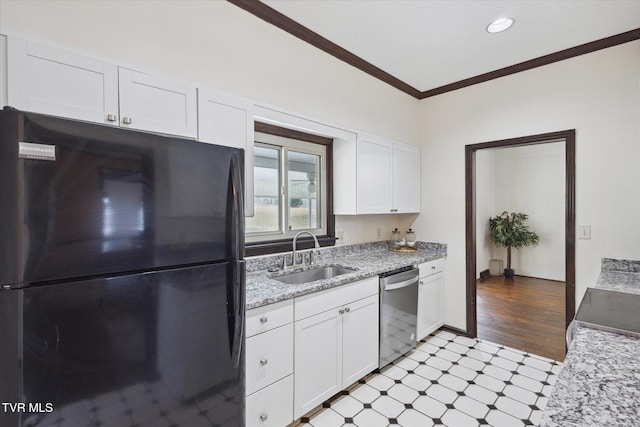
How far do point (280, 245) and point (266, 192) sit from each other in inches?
17.6

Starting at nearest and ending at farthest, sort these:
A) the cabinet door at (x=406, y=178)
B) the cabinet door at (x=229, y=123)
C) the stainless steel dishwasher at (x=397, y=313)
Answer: the cabinet door at (x=229, y=123)
the stainless steel dishwasher at (x=397, y=313)
the cabinet door at (x=406, y=178)

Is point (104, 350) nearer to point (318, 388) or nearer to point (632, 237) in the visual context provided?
point (318, 388)

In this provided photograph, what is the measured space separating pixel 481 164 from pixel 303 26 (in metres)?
4.45

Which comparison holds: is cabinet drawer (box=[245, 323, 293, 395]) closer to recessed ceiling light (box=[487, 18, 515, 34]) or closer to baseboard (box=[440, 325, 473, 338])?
baseboard (box=[440, 325, 473, 338])

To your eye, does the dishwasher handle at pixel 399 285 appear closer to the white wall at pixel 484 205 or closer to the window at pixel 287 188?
the window at pixel 287 188

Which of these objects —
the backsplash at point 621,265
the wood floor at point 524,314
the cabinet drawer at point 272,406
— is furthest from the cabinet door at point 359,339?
the backsplash at point 621,265

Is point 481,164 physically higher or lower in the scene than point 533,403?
higher

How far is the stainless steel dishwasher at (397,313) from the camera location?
246cm

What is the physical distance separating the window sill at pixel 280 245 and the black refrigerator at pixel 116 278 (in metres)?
0.98

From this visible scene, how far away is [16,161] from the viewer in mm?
829

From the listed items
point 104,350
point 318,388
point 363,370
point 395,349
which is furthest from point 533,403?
point 104,350

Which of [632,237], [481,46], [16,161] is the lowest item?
[632,237]

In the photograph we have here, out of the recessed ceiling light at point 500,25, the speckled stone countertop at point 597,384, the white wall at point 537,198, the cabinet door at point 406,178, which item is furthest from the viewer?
the white wall at point 537,198

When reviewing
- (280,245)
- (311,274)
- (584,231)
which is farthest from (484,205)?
(280,245)
